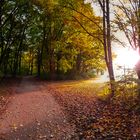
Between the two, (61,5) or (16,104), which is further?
(61,5)

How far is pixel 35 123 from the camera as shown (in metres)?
12.5

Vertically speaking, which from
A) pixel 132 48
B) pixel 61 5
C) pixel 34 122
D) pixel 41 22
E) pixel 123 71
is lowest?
pixel 34 122

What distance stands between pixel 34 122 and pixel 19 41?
40.7 meters

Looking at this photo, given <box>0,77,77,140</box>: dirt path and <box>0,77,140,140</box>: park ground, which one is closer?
<box>0,77,140,140</box>: park ground

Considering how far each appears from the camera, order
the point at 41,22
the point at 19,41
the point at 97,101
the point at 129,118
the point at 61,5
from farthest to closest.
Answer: the point at 19,41 → the point at 41,22 → the point at 61,5 → the point at 97,101 → the point at 129,118

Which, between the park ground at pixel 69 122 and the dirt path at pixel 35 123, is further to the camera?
the dirt path at pixel 35 123

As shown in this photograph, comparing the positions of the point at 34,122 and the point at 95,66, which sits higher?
the point at 95,66

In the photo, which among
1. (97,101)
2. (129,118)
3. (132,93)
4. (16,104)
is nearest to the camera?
(132,93)

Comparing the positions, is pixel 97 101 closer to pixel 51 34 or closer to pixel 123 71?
pixel 123 71

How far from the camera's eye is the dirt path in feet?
34.9

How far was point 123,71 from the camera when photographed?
10.7 m

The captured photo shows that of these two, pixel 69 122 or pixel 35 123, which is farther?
pixel 69 122

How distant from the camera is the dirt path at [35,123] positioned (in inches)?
Answer: 419

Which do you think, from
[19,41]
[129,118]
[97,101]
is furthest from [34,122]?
[19,41]
